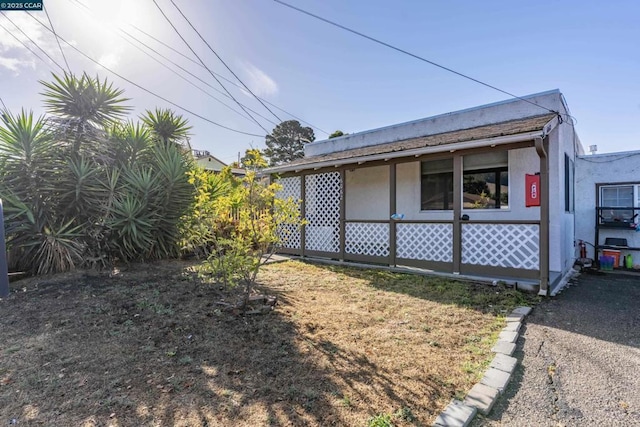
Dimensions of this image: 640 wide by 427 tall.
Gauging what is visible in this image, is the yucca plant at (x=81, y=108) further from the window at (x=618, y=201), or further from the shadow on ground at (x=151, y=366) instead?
the window at (x=618, y=201)

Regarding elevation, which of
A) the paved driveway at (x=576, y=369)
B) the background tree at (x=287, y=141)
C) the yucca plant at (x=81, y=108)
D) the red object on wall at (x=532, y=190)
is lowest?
the paved driveway at (x=576, y=369)

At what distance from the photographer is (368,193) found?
408 inches

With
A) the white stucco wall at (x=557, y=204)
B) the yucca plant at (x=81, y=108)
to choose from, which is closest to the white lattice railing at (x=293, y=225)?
the yucca plant at (x=81, y=108)

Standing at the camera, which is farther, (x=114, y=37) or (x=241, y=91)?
(x=241, y=91)

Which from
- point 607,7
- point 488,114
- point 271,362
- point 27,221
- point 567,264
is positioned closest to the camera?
point 271,362

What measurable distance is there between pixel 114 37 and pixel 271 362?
11.4 metres

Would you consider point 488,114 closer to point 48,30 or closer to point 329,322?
point 329,322

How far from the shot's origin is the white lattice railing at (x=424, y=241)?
7172 mm

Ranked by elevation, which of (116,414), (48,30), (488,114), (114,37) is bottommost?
(116,414)

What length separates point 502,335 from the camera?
391 cm

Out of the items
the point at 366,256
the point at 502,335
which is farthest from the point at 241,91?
the point at 502,335

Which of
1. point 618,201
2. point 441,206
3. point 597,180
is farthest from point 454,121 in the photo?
point 618,201

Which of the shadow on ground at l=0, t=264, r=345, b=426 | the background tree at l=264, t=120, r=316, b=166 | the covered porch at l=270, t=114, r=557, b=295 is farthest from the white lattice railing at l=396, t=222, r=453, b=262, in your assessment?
the background tree at l=264, t=120, r=316, b=166

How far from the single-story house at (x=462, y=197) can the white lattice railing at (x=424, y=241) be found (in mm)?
24
